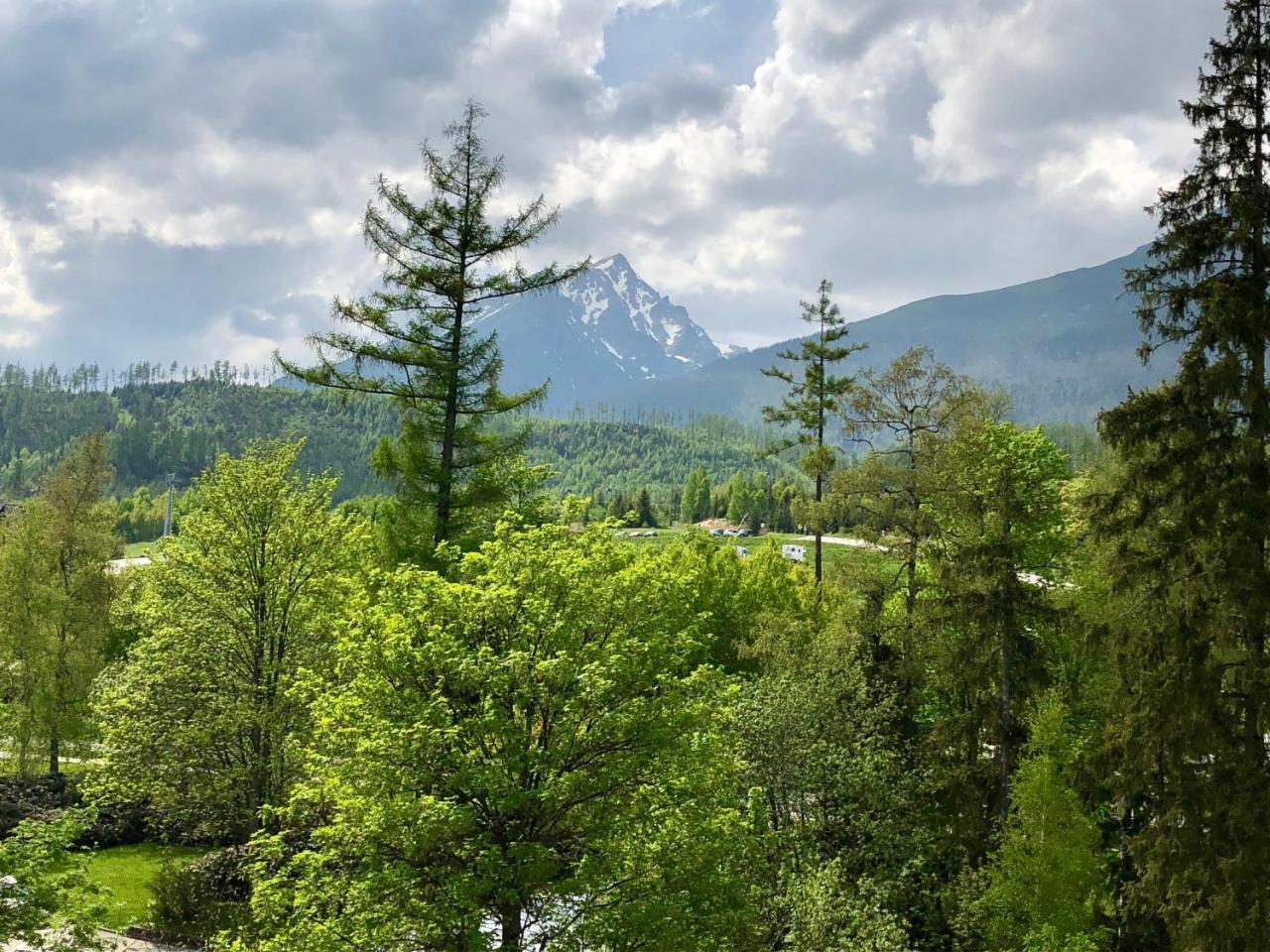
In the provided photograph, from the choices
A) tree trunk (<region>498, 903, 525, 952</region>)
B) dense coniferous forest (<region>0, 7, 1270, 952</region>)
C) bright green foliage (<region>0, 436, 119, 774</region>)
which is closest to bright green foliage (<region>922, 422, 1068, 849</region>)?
dense coniferous forest (<region>0, 7, 1270, 952</region>)

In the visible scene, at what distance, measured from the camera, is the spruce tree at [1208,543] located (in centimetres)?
1311

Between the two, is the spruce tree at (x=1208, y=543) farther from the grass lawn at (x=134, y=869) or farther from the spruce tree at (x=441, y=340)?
the grass lawn at (x=134, y=869)

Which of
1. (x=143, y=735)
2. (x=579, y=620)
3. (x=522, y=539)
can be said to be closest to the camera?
(x=579, y=620)

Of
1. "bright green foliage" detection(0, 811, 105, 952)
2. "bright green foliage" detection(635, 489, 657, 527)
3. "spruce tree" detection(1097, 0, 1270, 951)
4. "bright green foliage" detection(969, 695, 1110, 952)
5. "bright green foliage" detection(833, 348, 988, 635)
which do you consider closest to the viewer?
"bright green foliage" detection(0, 811, 105, 952)

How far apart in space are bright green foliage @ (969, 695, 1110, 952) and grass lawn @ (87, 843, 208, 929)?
68.2 feet

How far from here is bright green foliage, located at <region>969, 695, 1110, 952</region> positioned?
17.7 meters

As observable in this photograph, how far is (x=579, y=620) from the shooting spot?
15250 millimetres

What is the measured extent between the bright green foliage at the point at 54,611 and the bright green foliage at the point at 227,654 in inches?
422

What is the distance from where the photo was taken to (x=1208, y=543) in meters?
13.5

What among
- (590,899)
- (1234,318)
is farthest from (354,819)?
(1234,318)

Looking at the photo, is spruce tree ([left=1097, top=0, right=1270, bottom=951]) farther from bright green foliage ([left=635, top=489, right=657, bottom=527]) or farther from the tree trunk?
bright green foliage ([left=635, top=489, right=657, bottom=527])

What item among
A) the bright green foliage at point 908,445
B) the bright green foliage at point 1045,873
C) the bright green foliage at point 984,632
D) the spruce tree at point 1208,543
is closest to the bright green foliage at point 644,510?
the bright green foliage at point 908,445

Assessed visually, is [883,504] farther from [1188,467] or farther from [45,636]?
[45,636]

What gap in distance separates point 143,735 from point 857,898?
57.4 feet
